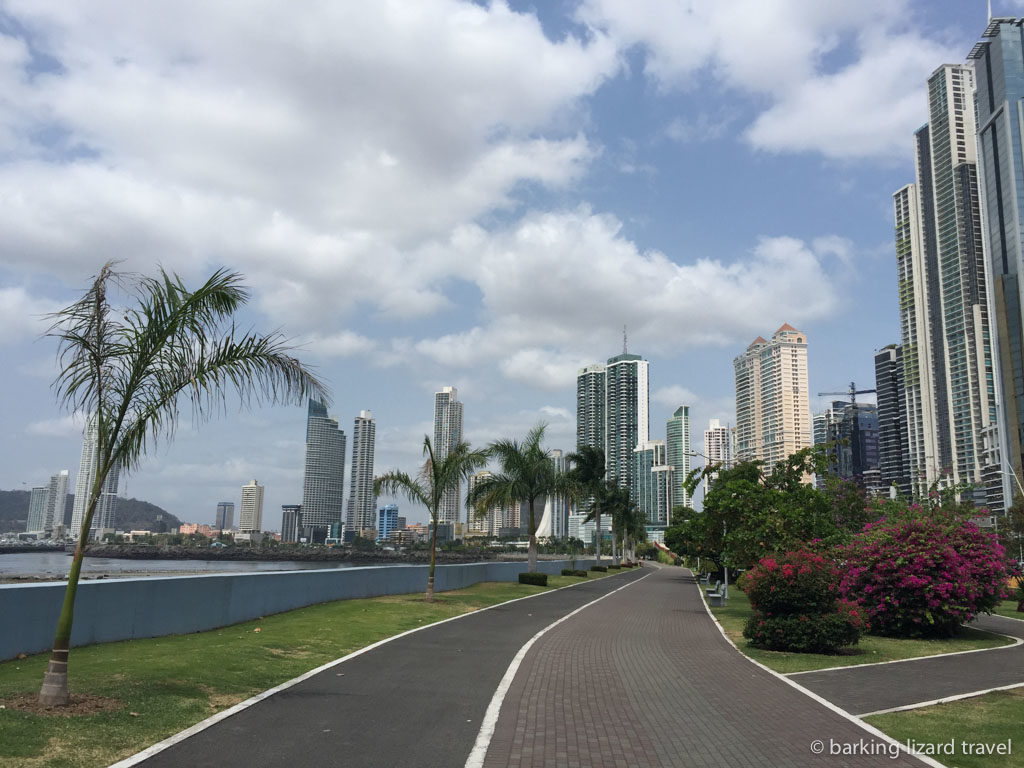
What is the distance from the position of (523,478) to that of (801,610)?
23.2m

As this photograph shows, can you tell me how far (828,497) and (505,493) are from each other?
51.8 ft

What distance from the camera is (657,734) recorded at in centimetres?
768

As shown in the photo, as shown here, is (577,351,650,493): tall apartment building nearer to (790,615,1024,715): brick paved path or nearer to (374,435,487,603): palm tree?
(374,435,487,603): palm tree

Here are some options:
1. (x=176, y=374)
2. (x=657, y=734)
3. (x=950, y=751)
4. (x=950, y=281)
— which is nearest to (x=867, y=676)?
(x=950, y=751)

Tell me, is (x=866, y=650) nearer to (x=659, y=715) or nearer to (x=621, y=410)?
(x=659, y=715)

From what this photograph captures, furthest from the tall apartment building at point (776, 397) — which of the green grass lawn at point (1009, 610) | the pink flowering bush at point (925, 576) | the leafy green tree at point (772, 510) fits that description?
the pink flowering bush at point (925, 576)

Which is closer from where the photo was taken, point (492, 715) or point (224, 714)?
point (224, 714)

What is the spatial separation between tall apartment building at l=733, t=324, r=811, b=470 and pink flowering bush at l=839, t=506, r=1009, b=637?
12622 centimetres

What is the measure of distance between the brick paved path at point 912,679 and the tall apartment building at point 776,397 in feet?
432

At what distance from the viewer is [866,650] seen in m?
15.2

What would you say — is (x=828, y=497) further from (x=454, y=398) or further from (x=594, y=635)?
(x=454, y=398)

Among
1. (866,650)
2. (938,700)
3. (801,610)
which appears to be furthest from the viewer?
(866,650)

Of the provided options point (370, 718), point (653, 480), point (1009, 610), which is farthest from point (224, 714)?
point (653, 480)

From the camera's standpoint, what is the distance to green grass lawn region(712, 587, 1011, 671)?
13.1 metres
